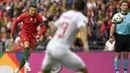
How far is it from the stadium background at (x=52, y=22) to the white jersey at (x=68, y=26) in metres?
5.72

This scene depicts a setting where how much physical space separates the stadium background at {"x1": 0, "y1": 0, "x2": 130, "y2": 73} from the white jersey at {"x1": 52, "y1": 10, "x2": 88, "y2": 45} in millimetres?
5724

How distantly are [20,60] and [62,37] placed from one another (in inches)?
245

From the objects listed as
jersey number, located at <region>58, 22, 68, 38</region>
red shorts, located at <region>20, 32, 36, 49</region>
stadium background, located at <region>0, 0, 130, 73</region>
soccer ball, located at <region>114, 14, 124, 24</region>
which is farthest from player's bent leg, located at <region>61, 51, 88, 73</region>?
stadium background, located at <region>0, 0, 130, 73</region>

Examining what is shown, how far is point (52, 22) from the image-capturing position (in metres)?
22.7

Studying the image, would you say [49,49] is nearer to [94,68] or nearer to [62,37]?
[62,37]

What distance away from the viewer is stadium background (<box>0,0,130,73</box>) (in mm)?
17438

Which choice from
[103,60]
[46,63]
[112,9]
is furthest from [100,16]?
[46,63]

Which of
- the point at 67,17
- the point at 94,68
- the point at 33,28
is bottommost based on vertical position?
the point at 94,68

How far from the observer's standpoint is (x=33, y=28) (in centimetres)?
1631

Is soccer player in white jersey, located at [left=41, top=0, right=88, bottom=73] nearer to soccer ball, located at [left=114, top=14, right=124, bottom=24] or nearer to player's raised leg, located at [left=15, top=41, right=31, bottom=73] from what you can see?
soccer ball, located at [left=114, top=14, right=124, bottom=24]

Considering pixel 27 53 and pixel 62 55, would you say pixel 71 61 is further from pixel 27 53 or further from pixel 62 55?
pixel 27 53

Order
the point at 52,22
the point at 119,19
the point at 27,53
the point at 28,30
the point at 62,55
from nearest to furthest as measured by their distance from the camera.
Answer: the point at 62,55
the point at 119,19
the point at 27,53
the point at 28,30
the point at 52,22

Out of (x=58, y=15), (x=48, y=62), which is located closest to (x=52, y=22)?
(x=58, y=15)

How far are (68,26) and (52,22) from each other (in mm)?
11304
